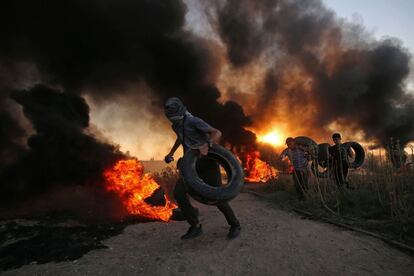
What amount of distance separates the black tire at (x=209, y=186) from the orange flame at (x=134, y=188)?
276cm

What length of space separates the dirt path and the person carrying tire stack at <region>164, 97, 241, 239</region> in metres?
0.41

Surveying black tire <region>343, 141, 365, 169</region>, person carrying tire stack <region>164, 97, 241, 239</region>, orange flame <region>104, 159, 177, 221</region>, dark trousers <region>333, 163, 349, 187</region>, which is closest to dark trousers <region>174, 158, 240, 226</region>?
person carrying tire stack <region>164, 97, 241, 239</region>

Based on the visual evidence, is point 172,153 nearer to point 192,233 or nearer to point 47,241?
point 192,233

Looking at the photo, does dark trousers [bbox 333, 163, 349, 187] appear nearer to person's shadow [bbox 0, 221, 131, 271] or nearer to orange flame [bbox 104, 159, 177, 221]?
orange flame [bbox 104, 159, 177, 221]

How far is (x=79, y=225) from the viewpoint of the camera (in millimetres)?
6039

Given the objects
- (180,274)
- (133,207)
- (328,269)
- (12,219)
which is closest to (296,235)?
(328,269)

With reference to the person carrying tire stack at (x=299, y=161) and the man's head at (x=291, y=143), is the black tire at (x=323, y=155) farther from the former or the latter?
the man's head at (x=291, y=143)

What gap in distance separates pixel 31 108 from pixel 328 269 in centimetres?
1086

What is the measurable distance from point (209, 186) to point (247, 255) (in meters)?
1.13

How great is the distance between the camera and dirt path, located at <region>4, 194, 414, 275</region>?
3.43 metres

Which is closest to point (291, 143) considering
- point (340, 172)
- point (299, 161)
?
point (299, 161)

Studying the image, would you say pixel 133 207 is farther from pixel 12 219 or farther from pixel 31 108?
pixel 31 108

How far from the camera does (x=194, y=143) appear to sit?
4477 millimetres

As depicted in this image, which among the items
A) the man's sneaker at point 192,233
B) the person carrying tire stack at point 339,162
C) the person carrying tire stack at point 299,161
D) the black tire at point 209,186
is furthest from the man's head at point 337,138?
the man's sneaker at point 192,233
